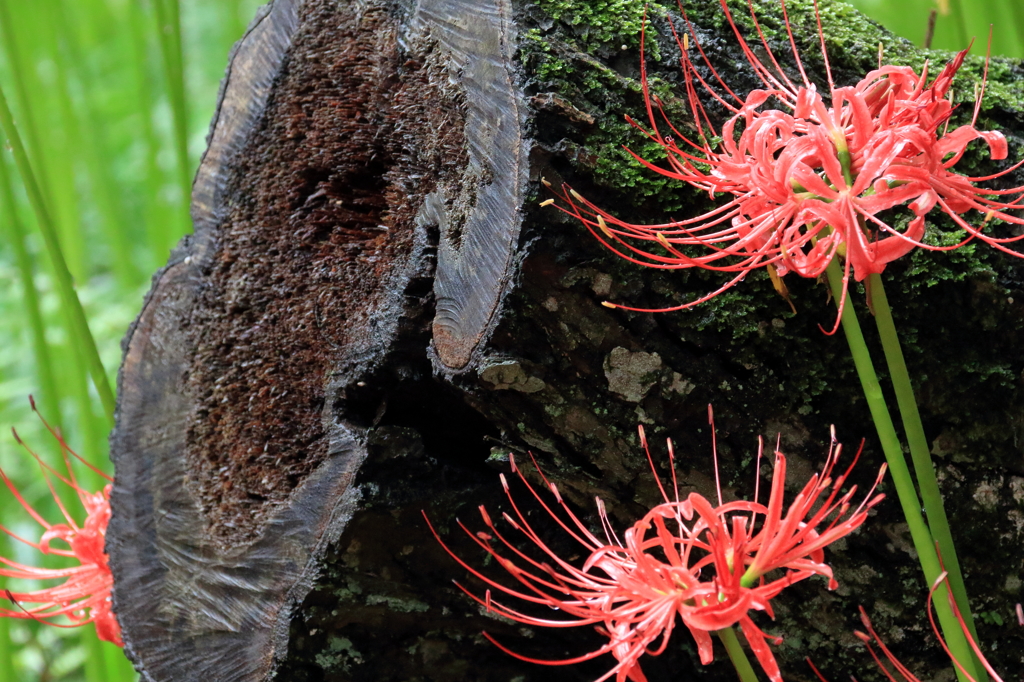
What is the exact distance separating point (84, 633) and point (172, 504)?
1.23 feet

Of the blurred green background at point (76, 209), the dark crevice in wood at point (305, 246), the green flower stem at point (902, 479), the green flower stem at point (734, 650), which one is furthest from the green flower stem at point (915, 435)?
the blurred green background at point (76, 209)

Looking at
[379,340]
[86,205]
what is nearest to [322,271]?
[379,340]

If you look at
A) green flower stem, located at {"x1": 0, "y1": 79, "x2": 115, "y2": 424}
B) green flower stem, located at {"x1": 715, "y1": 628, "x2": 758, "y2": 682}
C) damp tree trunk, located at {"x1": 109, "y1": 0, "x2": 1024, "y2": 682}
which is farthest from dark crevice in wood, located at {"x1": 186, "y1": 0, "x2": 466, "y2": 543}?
green flower stem, located at {"x1": 715, "y1": 628, "x2": 758, "y2": 682}

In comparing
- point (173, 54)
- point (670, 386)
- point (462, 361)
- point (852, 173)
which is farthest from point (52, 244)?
point (852, 173)

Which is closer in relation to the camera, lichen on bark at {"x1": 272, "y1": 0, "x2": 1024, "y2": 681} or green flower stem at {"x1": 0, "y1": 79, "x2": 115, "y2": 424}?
lichen on bark at {"x1": 272, "y1": 0, "x2": 1024, "y2": 681}

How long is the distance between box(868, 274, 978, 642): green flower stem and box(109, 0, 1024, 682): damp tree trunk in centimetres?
18

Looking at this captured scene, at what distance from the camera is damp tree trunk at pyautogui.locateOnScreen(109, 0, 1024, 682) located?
2.16 feet

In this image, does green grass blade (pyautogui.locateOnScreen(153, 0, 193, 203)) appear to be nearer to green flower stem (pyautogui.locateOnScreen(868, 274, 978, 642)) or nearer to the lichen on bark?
the lichen on bark

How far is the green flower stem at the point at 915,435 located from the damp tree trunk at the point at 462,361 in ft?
0.60

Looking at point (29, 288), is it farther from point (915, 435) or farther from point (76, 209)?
point (915, 435)

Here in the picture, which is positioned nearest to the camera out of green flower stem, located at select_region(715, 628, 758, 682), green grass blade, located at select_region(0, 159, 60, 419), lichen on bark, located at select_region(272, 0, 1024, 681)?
green flower stem, located at select_region(715, 628, 758, 682)

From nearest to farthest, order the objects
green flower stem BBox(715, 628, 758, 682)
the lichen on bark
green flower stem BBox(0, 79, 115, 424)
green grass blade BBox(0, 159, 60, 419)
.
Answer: green flower stem BBox(715, 628, 758, 682), the lichen on bark, green flower stem BBox(0, 79, 115, 424), green grass blade BBox(0, 159, 60, 419)

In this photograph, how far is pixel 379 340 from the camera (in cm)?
72

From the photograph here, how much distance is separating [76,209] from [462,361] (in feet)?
4.42
